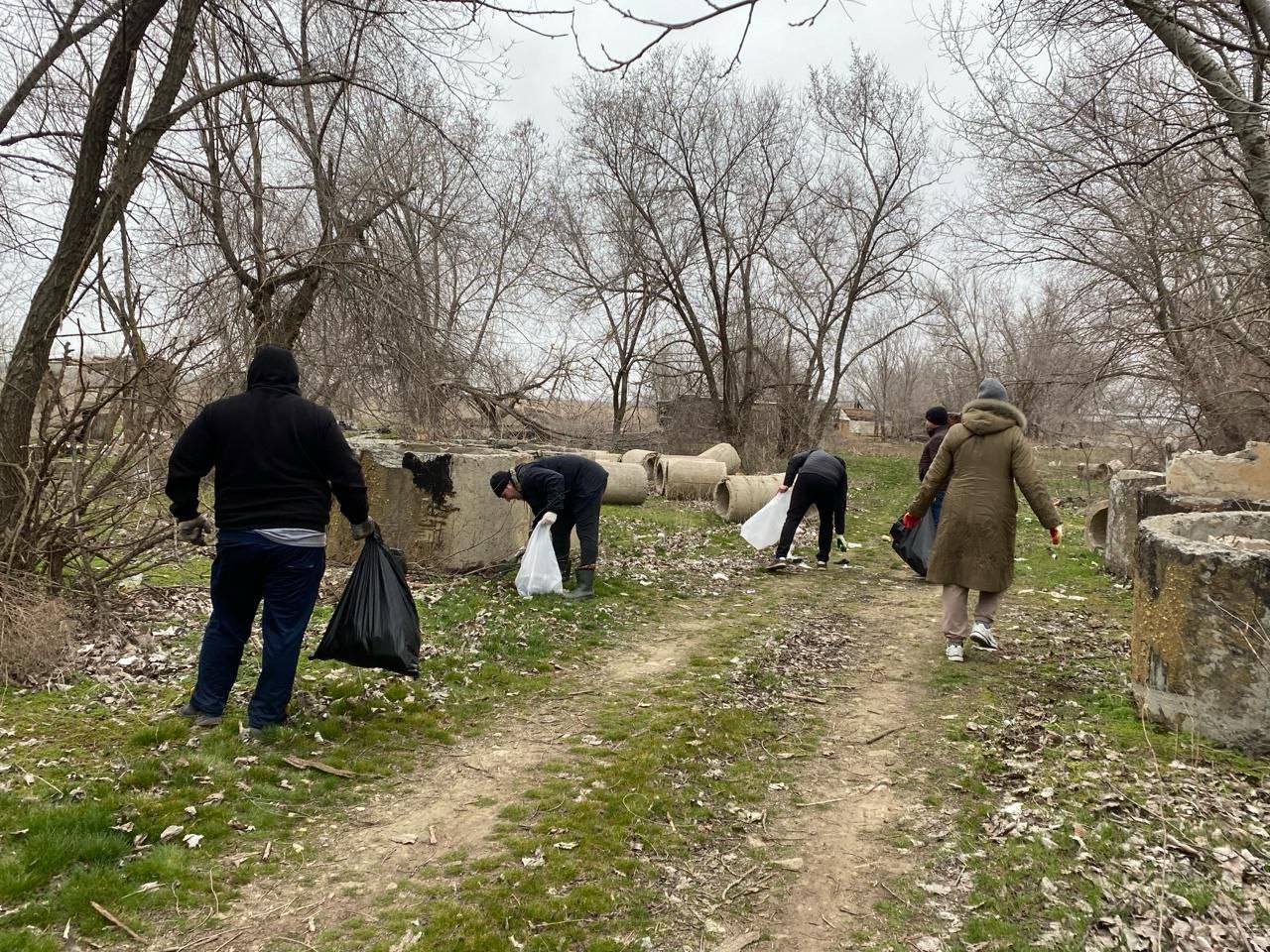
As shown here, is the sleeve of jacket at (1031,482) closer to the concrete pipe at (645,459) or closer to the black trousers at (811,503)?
the black trousers at (811,503)

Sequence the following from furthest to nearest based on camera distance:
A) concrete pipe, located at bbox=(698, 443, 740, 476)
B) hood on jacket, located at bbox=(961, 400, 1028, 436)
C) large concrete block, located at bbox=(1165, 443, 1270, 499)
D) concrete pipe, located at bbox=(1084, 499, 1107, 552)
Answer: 1. concrete pipe, located at bbox=(698, 443, 740, 476)
2. concrete pipe, located at bbox=(1084, 499, 1107, 552)
3. large concrete block, located at bbox=(1165, 443, 1270, 499)
4. hood on jacket, located at bbox=(961, 400, 1028, 436)

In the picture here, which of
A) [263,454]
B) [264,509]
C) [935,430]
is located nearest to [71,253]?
[263,454]

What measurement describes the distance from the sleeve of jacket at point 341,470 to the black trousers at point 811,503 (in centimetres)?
605

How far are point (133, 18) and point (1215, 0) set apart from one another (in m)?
7.40

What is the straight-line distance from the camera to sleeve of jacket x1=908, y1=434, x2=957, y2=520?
637 centimetres

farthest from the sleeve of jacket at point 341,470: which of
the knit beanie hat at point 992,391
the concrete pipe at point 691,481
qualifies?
the concrete pipe at point 691,481

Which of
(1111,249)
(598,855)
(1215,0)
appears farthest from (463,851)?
(1111,249)

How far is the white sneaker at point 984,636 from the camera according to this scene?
638cm

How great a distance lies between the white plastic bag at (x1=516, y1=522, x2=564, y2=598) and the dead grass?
3.47 meters

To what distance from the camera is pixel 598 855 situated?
3.45 metres

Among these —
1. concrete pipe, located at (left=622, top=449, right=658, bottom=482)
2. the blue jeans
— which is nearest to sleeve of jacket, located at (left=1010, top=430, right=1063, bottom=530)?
the blue jeans

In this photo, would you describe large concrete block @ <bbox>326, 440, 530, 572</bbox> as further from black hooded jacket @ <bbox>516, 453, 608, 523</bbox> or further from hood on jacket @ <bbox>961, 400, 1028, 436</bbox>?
hood on jacket @ <bbox>961, 400, 1028, 436</bbox>

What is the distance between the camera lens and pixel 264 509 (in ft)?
13.8

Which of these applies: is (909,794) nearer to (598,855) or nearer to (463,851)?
(598,855)
